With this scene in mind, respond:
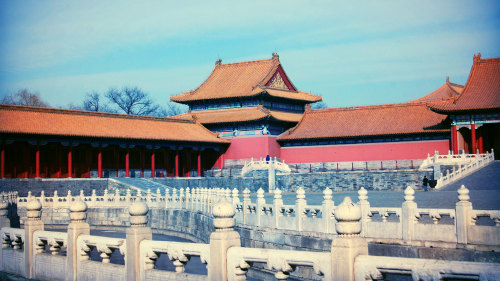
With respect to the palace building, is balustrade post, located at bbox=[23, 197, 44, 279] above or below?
below

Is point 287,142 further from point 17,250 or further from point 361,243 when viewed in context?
point 361,243

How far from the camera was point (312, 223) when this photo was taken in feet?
53.4

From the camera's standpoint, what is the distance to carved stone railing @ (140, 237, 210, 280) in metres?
8.91

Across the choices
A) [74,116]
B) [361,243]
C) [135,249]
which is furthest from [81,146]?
[361,243]

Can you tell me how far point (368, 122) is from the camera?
4775 cm

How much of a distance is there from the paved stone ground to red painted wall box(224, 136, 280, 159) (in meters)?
15.9

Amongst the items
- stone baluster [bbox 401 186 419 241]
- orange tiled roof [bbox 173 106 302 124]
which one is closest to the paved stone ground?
stone baluster [bbox 401 186 419 241]

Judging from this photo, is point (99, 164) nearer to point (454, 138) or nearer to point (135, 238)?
point (454, 138)

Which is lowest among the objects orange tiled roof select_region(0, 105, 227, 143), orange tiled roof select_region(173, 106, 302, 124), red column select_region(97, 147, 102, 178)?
red column select_region(97, 147, 102, 178)

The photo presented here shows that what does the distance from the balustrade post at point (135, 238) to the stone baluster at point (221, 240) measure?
164cm

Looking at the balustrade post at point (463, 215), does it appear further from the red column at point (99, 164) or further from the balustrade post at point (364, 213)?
the red column at point (99, 164)

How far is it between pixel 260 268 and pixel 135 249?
760 centimetres

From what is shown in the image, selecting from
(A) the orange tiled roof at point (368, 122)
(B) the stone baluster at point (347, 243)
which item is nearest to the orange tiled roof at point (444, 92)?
(A) the orange tiled roof at point (368, 122)

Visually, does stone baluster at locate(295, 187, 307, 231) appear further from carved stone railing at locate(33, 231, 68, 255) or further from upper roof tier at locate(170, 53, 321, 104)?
upper roof tier at locate(170, 53, 321, 104)
